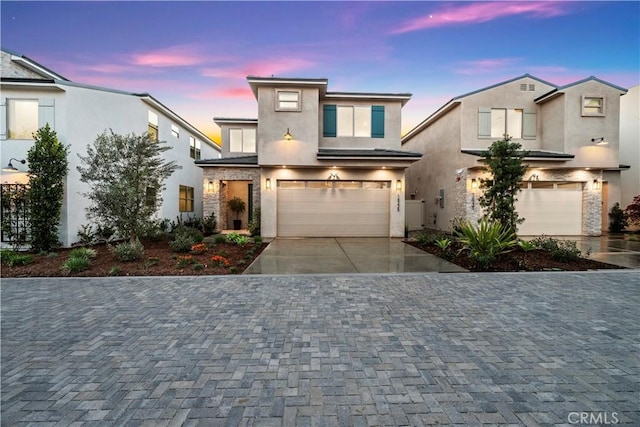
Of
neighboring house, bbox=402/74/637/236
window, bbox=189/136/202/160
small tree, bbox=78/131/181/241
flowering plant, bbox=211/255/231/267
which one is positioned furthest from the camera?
window, bbox=189/136/202/160

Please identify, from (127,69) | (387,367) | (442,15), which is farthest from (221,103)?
(387,367)

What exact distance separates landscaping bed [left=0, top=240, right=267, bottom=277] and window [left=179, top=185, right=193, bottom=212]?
765 cm

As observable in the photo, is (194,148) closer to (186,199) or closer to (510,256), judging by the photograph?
A: (186,199)

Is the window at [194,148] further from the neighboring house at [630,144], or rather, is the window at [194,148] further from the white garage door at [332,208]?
the neighboring house at [630,144]

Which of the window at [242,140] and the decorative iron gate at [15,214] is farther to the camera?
the window at [242,140]

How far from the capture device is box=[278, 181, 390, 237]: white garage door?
516 inches

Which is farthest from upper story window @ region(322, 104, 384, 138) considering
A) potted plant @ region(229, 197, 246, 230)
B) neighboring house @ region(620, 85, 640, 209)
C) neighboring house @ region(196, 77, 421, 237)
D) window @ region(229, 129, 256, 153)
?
neighboring house @ region(620, 85, 640, 209)

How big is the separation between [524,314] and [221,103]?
692 inches

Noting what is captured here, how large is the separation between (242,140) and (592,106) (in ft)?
59.1

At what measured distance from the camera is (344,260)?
788 cm

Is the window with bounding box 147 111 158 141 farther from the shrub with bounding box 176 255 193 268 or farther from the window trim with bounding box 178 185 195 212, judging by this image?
the shrub with bounding box 176 255 193 268

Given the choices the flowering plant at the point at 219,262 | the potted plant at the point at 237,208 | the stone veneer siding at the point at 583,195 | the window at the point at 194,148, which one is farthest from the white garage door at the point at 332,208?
the window at the point at 194,148

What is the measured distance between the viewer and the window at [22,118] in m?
9.04

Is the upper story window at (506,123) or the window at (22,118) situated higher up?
the upper story window at (506,123)
